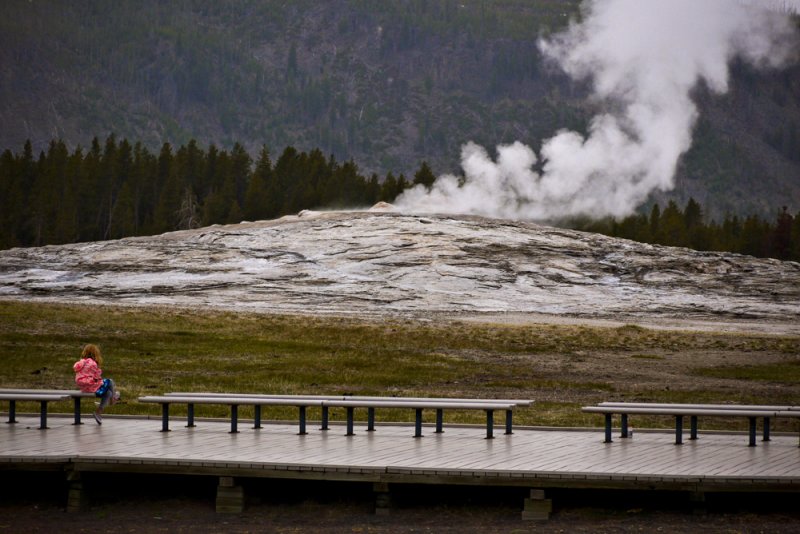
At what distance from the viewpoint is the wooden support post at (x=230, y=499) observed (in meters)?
15.3

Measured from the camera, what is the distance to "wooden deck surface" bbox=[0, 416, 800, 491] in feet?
47.3

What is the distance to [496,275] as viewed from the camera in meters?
60.3

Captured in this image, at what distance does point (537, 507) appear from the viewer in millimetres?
14680

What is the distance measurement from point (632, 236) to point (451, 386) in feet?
313

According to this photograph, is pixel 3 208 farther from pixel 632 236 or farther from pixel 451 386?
pixel 451 386

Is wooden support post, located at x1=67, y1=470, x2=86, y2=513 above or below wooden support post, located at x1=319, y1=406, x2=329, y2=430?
below

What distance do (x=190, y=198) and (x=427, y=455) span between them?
334ft

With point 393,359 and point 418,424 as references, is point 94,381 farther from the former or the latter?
point 393,359

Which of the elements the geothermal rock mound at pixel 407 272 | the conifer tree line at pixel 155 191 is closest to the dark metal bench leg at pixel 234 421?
the geothermal rock mound at pixel 407 272

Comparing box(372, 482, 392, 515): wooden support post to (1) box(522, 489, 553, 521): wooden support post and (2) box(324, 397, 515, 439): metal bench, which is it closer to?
(1) box(522, 489, 553, 521): wooden support post

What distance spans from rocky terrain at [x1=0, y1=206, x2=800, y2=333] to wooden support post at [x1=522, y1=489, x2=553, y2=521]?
34437mm

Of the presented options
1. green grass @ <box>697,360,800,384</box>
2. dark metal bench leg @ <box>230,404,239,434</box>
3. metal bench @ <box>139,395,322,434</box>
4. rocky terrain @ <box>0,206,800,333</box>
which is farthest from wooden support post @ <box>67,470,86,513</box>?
rocky terrain @ <box>0,206,800,333</box>

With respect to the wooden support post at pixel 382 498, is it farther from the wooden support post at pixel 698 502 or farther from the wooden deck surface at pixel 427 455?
the wooden support post at pixel 698 502

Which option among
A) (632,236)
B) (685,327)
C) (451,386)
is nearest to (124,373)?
(451,386)
